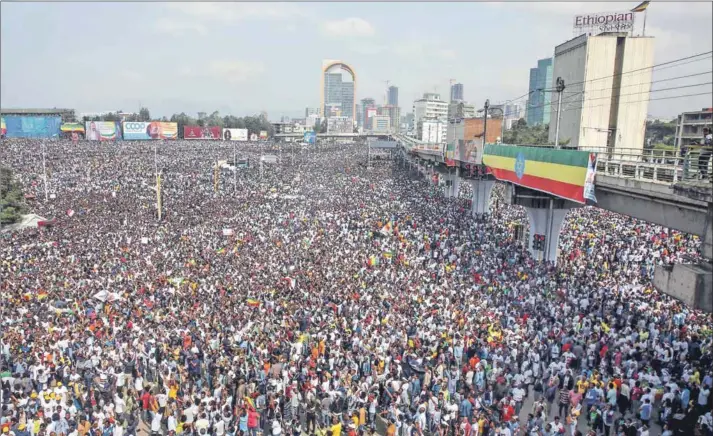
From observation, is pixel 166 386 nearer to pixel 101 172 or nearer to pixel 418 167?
pixel 101 172

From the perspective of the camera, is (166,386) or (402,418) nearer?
(402,418)

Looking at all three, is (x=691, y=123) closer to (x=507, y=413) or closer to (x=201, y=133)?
(x=507, y=413)

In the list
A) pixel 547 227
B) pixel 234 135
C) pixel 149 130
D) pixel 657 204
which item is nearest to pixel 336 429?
pixel 657 204

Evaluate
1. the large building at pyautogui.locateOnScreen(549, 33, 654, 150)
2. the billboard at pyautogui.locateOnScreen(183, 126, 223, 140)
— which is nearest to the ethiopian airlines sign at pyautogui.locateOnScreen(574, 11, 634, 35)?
the large building at pyautogui.locateOnScreen(549, 33, 654, 150)

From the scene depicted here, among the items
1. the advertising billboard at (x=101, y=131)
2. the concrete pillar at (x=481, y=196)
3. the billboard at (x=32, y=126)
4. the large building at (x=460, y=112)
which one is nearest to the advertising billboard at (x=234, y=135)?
the advertising billboard at (x=101, y=131)

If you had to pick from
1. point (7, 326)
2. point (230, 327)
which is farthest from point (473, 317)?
point (7, 326)
